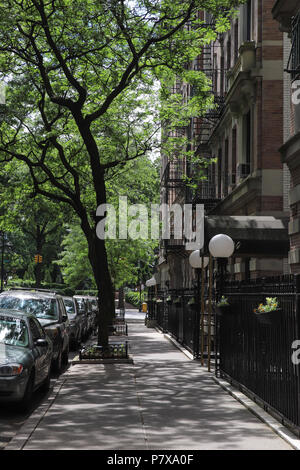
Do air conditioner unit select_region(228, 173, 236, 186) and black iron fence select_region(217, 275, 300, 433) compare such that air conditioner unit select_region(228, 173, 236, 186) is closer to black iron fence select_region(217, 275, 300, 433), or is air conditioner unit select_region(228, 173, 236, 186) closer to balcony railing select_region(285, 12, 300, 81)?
balcony railing select_region(285, 12, 300, 81)

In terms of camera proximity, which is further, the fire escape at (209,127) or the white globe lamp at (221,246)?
the fire escape at (209,127)

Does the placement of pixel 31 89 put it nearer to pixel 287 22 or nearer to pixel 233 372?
pixel 287 22

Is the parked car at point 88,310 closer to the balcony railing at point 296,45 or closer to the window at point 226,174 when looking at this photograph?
the window at point 226,174

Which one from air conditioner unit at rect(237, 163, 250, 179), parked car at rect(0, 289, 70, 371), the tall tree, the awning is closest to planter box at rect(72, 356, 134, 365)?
parked car at rect(0, 289, 70, 371)

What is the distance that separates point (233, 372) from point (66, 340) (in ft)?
19.4

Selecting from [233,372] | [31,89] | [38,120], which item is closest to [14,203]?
[38,120]

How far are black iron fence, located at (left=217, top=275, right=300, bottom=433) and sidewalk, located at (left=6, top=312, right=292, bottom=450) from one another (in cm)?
38

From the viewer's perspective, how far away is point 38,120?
24.8 m

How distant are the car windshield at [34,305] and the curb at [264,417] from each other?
5.30 meters

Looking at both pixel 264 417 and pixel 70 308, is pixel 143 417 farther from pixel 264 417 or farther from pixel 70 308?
pixel 70 308

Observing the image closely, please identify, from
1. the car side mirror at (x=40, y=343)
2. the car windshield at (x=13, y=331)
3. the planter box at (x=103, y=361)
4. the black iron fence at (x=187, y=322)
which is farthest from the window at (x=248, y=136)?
the car side mirror at (x=40, y=343)

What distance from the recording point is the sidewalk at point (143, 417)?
25.8ft

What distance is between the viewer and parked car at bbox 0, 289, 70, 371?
16.0 m

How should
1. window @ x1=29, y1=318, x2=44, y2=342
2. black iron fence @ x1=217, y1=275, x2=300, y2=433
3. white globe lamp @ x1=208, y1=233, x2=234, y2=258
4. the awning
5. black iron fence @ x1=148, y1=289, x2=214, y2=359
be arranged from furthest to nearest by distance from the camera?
black iron fence @ x1=148, y1=289, x2=214, y2=359
the awning
white globe lamp @ x1=208, y1=233, x2=234, y2=258
window @ x1=29, y1=318, x2=44, y2=342
black iron fence @ x1=217, y1=275, x2=300, y2=433
